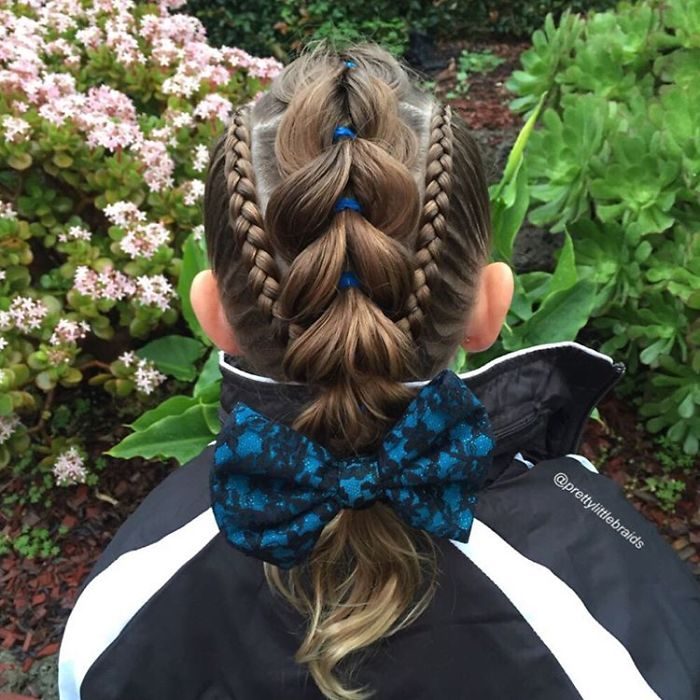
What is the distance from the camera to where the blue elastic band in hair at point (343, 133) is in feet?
2.69

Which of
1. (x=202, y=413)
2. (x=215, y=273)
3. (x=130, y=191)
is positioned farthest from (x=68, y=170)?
(x=215, y=273)

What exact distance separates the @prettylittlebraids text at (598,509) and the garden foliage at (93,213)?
1.07m

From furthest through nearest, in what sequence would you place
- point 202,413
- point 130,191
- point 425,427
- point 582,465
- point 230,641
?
point 130,191 < point 202,413 < point 582,465 < point 230,641 < point 425,427

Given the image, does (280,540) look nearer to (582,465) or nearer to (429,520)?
(429,520)

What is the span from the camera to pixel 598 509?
1.14m

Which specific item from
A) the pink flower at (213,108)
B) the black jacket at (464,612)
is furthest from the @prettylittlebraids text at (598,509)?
the pink flower at (213,108)

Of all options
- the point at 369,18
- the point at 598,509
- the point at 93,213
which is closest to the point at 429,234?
the point at 598,509

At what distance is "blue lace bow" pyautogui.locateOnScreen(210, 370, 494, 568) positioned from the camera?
0.81 metres

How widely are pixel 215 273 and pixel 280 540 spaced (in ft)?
1.16

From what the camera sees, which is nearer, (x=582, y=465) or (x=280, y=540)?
(x=280, y=540)

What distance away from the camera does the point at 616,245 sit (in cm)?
209

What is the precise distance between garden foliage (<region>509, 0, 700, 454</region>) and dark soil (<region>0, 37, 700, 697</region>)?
0.11 meters

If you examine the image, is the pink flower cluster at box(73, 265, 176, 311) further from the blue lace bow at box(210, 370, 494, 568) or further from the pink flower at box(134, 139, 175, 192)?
the blue lace bow at box(210, 370, 494, 568)

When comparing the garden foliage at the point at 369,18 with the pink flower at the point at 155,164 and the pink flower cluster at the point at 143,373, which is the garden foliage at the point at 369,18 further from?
the pink flower cluster at the point at 143,373
